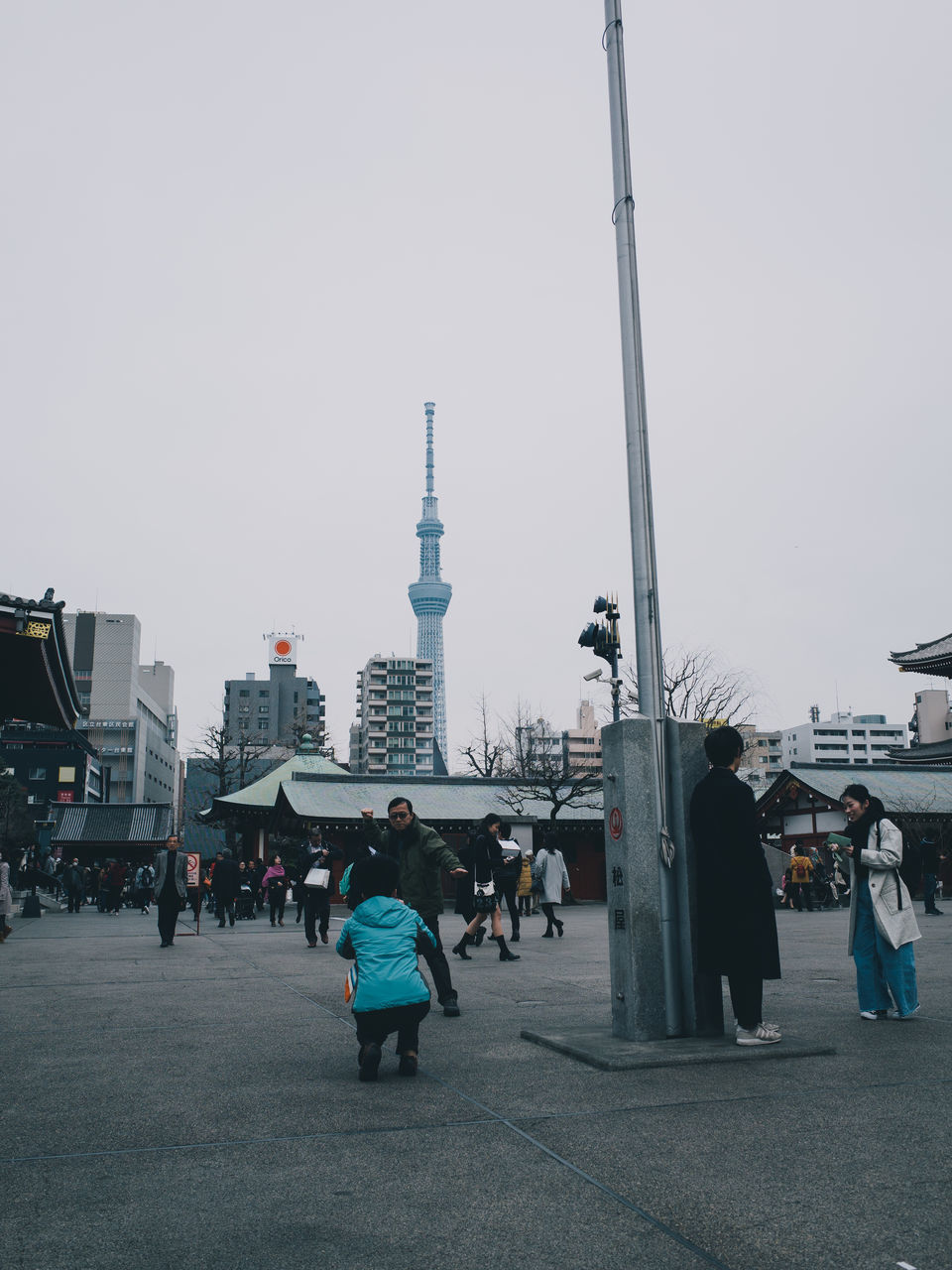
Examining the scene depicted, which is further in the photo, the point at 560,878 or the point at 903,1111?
the point at 560,878

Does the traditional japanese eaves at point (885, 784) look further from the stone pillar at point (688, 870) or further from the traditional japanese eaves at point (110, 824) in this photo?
the traditional japanese eaves at point (110, 824)

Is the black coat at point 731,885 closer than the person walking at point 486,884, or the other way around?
the black coat at point 731,885

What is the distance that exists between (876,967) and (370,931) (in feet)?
12.8

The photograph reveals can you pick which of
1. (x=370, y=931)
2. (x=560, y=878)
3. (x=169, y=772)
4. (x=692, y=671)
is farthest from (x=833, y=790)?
(x=169, y=772)

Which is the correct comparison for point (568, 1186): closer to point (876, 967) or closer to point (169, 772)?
point (876, 967)

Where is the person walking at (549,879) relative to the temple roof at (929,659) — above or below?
below

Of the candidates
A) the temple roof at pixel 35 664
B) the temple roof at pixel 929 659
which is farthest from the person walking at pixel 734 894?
the temple roof at pixel 929 659

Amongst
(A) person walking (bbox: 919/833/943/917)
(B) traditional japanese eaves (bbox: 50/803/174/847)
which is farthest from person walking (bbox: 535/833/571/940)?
(B) traditional japanese eaves (bbox: 50/803/174/847)

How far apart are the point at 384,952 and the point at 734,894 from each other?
6.87ft

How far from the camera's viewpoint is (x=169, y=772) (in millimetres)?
128625

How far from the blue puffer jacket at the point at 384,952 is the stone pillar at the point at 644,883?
1.24 metres

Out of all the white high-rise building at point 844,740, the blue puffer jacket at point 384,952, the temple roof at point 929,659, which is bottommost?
the blue puffer jacket at point 384,952

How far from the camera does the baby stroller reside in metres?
25.8

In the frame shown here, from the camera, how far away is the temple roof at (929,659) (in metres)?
30.0
